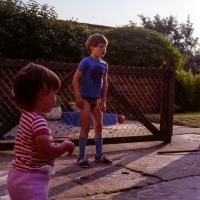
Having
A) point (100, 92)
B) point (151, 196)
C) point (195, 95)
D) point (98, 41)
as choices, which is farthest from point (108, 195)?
point (195, 95)

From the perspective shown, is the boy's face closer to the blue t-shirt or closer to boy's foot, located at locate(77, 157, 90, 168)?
the blue t-shirt

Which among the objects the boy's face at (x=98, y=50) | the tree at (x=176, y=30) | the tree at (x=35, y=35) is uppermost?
the tree at (x=176, y=30)

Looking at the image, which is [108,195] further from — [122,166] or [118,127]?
[118,127]

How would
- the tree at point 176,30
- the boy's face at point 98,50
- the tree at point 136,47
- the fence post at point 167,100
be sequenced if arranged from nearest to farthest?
the boy's face at point 98,50, the fence post at point 167,100, the tree at point 136,47, the tree at point 176,30

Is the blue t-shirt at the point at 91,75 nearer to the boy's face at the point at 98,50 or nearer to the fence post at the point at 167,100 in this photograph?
the boy's face at the point at 98,50

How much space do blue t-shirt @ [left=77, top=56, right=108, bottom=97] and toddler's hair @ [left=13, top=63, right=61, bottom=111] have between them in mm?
2603

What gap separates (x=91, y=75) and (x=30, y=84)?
8.83 ft

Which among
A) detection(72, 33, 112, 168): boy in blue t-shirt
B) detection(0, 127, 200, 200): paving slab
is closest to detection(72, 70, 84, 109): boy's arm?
detection(72, 33, 112, 168): boy in blue t-shirt

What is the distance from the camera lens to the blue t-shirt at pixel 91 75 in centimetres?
479

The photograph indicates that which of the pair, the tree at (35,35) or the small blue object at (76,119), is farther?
the tree at (35,35)

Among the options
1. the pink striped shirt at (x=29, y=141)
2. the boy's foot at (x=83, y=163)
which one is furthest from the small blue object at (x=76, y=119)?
the pink striped shirt at (x=29, y=141)

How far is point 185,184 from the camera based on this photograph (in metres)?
4.07

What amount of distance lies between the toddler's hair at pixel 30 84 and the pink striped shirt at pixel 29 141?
0.08 metres

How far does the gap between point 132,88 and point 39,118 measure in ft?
33.1
